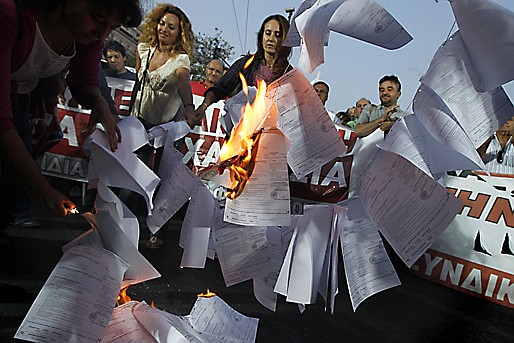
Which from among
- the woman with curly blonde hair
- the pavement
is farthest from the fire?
the woman with curly blonde hair

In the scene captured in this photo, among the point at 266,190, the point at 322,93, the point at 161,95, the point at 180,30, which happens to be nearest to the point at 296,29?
the point at 266,190

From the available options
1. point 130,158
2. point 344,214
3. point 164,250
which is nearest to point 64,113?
point 164,250

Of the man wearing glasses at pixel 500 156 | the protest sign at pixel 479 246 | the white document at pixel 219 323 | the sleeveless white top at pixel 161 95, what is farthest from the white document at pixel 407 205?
the man wearing glasses at pixel 500 156

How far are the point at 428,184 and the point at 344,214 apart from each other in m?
0.24

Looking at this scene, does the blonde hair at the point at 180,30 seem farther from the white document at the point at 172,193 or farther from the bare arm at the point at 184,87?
the white document at the point at 172,193

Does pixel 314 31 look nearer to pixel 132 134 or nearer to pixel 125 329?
pixel 132 134

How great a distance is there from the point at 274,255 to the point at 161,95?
1.59 m

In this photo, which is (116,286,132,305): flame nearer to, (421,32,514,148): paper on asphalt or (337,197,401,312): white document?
(337,197,401,312): white document

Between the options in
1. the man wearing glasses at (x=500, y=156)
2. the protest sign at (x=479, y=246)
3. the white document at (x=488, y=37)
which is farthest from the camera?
the man wearing glasses at (x=500, y=156)

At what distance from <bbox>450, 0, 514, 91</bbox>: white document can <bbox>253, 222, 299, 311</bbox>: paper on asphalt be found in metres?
0.61

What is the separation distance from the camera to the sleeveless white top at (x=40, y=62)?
1.33 metres

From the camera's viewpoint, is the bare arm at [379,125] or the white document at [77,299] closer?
the white document at [77,299]

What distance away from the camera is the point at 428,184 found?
1.19m

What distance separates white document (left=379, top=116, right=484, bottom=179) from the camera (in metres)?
1.17
